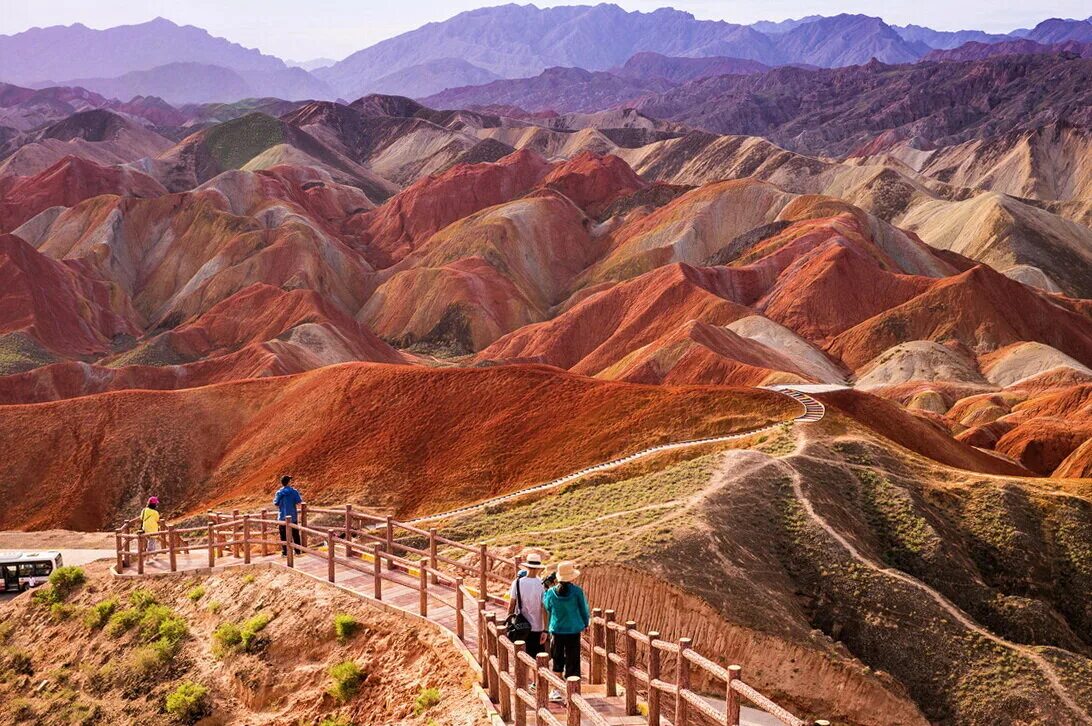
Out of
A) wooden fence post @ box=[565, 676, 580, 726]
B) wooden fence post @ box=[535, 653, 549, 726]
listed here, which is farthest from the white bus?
wooden fence post @ box=[565, 676, 580, 726]

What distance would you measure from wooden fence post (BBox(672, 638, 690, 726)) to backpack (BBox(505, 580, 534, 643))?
8.31 feet

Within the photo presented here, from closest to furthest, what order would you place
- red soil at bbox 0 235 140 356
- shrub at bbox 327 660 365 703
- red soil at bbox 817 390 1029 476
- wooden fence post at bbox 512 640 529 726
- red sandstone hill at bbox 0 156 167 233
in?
1. wooden fence post at bbox 512 640 529 726
2. shrub at bbox 327 660 365 703
3. red soil at bbox 817 390 1029 476
4. red soil at bbox 0 235 140 356
5. red sandstone hill at bbox 0 156 167 233

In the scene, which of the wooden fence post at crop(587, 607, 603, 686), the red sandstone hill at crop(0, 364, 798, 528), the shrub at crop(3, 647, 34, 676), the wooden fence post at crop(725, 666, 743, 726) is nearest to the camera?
the wooden fence post at crop(725, 666, 743, 726)

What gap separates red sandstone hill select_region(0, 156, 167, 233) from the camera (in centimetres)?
13875

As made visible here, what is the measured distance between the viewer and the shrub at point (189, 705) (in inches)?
720

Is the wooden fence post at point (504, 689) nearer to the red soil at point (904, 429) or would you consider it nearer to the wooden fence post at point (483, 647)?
the wooden fence post at point (483, 647)

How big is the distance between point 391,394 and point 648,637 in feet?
118

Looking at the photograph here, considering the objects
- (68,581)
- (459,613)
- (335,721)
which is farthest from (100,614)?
(459,613)

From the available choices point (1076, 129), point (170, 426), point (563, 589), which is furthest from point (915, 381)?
point (1076, 129)

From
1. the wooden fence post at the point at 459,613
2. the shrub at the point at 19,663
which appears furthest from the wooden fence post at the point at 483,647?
the shrub at the point at 19,663

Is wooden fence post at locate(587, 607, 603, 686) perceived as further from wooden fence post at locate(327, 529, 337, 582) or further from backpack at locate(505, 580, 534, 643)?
wooden fence post at locate(327, 529, 337, 582)

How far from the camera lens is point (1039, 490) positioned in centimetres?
3319

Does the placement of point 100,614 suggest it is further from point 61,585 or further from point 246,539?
point 246,539

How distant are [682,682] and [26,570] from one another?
26.4 metres
